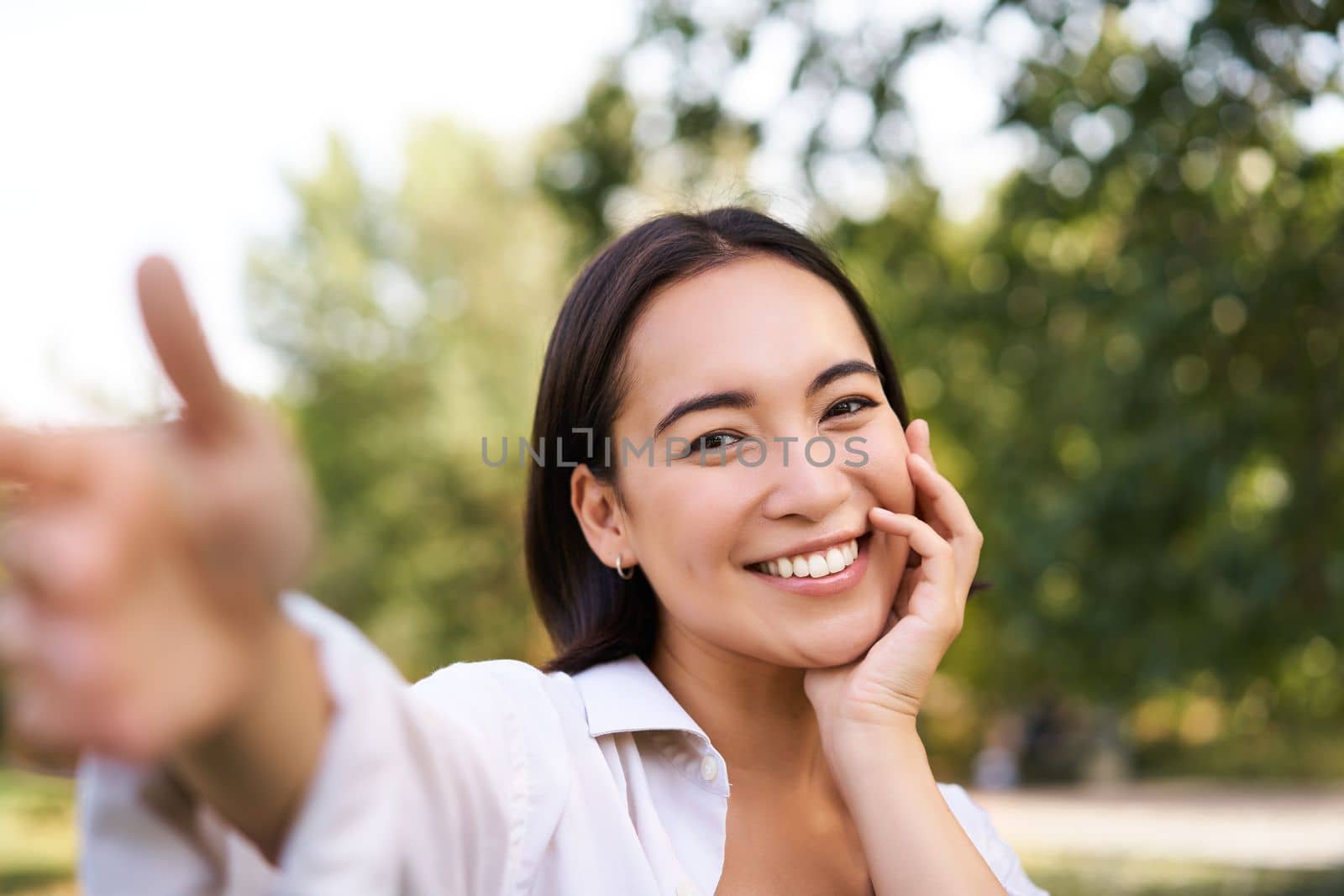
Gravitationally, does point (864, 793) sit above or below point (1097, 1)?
below

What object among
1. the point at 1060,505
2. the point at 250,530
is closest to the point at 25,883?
the point at 1060,505

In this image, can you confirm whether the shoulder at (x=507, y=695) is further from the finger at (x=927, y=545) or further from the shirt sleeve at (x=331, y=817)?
the finger at (x=927, y=545)

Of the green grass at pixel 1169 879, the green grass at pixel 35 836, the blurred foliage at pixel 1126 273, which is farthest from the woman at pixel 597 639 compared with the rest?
the green grass at pixel 35 836

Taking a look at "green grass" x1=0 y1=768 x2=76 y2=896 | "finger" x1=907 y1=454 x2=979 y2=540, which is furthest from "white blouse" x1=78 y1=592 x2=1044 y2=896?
"green grass" x1=0 y1=768 x2=76 y2=896

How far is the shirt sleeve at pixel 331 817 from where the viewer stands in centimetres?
119

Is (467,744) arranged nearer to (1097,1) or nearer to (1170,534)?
(1097,1)

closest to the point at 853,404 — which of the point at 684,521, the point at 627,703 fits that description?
the point at 684,521

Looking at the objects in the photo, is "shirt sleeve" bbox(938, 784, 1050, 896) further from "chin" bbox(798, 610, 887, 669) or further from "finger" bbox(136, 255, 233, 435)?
"finger" bbox(136, 255, 233, 435)

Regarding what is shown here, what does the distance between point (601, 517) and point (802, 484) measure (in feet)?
1.65

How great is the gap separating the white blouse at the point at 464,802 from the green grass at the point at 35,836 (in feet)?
35.1

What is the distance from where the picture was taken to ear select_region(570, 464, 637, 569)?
2299 millimetres

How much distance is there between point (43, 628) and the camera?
0.99 meters

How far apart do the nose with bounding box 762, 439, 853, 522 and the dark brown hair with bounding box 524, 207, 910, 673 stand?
14.0 inches

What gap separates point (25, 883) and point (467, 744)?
11906 mm
